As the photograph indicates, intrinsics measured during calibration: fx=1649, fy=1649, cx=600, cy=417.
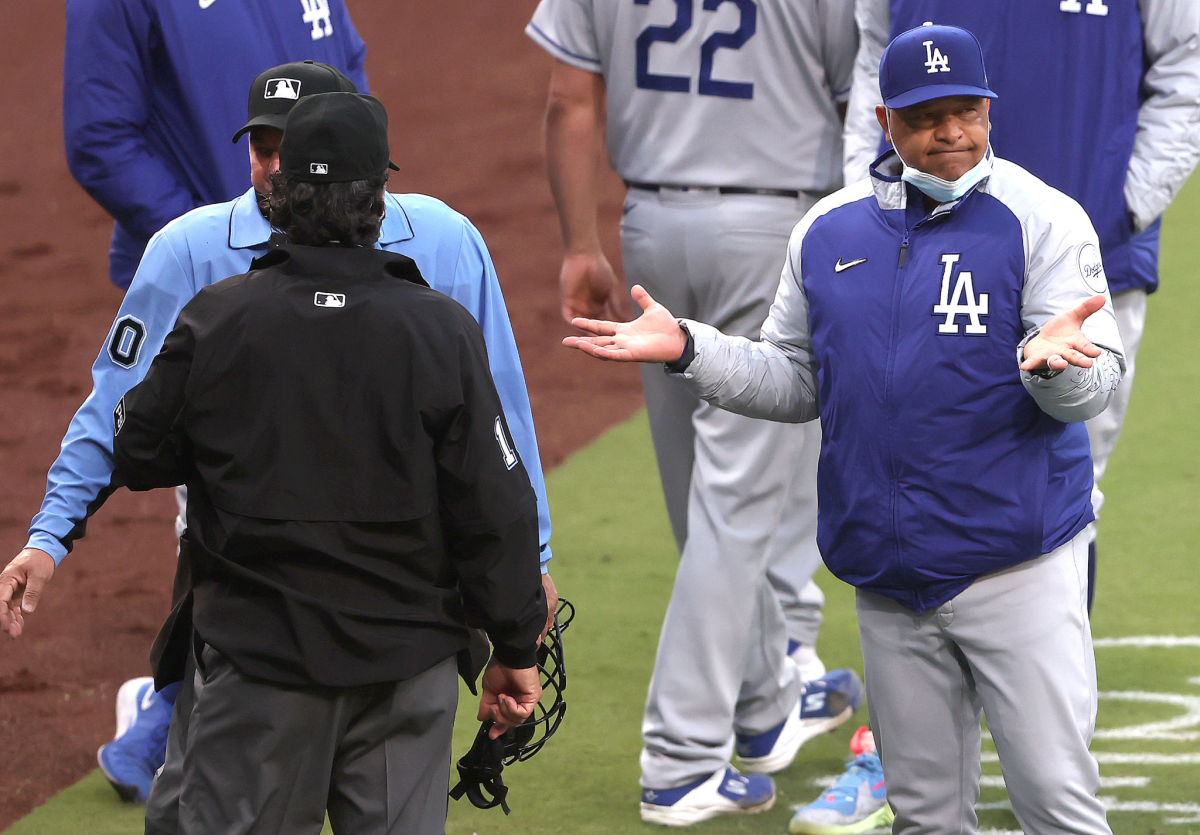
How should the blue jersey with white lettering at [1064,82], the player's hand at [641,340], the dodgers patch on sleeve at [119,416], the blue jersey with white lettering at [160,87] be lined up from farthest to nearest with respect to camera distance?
1. the blue jersey with white lettering at [160,87]
2. the blue jersey with white lettering at [1064,82]
3. the player's hand at [641,340]
4. the dodgers patch on sleeve at [119,416]

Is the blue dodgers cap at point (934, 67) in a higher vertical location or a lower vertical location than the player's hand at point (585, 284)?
A: higher

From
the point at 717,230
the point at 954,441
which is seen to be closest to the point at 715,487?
the point at 717,230

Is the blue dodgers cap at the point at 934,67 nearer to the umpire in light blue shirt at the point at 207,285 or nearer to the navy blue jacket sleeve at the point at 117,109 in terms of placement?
the umpire in light blue shirt at the point at 207,285

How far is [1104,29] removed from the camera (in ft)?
12.1

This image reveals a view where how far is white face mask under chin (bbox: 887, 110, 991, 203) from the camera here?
2939 mm

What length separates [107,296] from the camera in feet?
33.3

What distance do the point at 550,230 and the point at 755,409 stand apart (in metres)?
8.25

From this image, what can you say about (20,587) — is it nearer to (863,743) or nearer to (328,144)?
(328,144)

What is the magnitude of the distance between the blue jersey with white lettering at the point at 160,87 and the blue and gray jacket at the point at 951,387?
167cm

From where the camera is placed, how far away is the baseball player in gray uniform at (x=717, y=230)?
394 centimetres

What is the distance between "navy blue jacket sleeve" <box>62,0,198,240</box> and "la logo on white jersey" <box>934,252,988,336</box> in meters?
1.96

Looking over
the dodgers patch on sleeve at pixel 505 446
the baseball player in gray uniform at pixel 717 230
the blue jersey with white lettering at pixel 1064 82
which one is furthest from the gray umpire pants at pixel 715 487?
the dodgers patch on sleeve at pixel 505 446

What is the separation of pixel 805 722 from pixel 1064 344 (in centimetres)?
212

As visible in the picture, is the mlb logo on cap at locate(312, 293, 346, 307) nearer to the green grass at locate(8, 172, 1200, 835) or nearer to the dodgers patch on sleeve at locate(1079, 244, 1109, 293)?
the dodgers patch on sleeve at locate(1079, 244, 1109, 293)
